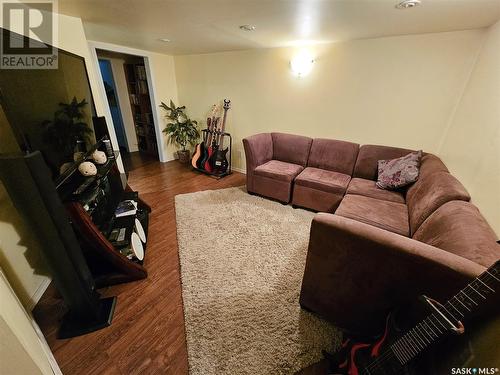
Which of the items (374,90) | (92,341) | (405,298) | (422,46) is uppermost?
(422,46)

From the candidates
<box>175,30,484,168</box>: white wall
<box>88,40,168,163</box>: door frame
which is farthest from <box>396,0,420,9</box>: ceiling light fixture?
<box>88,40,168,163</box>: door frame

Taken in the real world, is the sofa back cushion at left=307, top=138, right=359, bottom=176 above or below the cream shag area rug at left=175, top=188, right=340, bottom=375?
above

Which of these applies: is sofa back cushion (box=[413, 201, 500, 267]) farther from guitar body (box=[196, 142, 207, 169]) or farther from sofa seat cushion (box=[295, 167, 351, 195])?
guitar body (box=[196, 142, 207, 169])

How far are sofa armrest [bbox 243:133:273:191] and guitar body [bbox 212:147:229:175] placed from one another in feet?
2.87

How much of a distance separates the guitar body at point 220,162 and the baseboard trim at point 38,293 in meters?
2.52

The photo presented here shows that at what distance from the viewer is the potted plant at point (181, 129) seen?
13.4 ft

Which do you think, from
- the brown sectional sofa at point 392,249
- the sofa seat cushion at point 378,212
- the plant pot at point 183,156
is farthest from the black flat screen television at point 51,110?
the plant pot at point 183,156

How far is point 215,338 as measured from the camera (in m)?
1.26

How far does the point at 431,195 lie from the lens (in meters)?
1.60

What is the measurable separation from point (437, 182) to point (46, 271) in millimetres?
3159

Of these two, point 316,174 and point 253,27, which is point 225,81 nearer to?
point 253,27

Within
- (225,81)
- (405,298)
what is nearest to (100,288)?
(405,298)

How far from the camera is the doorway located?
428 cm

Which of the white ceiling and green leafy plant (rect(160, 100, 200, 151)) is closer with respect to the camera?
the white ceiling
